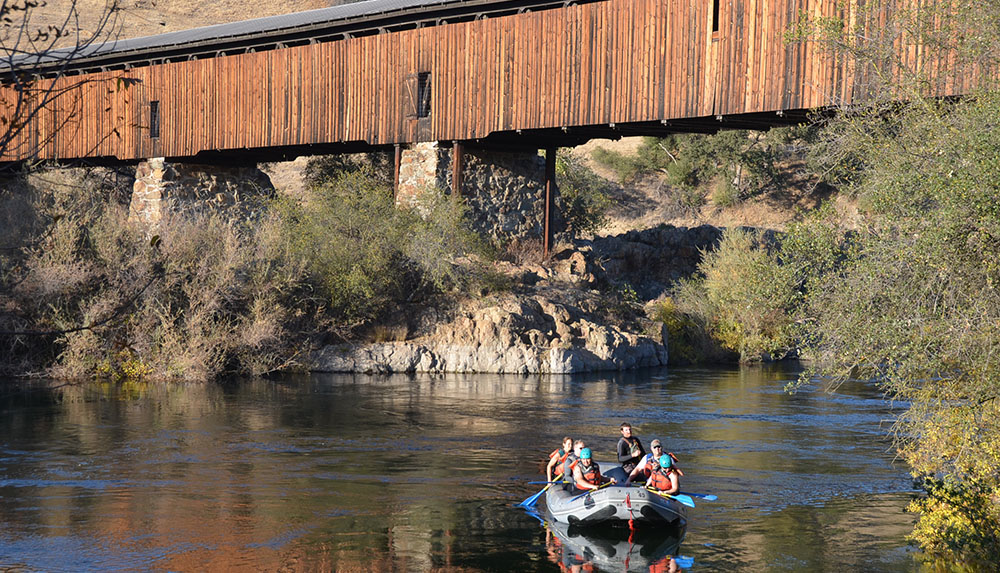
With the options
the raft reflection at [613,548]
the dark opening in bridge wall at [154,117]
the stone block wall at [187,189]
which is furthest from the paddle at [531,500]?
the dark opening in bridge wall at [154,117]

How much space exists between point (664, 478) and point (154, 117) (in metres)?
31.0

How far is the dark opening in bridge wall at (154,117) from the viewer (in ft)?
132

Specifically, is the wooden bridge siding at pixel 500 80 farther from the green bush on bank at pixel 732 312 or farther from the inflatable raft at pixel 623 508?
the inflatable raft at pixel 623 508

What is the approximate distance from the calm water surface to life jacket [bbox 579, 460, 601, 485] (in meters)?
1.13

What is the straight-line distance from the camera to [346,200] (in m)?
33.7

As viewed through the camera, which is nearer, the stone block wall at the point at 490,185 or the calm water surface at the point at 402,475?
the calm water surface at the point at 402,475

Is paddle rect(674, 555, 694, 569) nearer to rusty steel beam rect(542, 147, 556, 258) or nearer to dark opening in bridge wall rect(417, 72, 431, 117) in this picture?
rusty steel beam rect(542, 147, 556, 258)

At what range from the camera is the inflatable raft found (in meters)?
14.6

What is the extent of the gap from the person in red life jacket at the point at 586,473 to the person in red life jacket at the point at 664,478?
0.68 m

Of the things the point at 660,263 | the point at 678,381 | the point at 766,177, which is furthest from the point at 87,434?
the point at 766,177

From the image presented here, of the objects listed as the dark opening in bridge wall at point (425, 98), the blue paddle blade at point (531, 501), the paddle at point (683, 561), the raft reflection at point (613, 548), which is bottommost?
the raft reflection at point (613, 548)

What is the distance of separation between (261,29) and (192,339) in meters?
13.8

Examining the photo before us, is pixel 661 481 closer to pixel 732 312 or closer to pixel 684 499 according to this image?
pixel 684 499

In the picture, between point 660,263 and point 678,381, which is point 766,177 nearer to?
point 660,263
